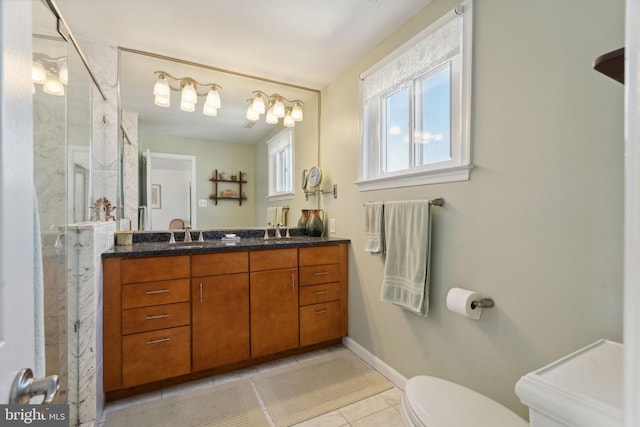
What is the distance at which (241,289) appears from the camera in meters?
1.94

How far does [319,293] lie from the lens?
2252 mm

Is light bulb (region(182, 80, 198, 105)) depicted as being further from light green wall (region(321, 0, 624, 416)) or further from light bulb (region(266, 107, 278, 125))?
light green wall (region(321, 0, 624, 416))

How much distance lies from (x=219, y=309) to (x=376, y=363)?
1194mm

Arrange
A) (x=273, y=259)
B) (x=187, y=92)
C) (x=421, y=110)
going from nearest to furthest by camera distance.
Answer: (x=421, y=110), (x=273, y=259), (x=187, y=92)

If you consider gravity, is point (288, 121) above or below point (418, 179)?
above

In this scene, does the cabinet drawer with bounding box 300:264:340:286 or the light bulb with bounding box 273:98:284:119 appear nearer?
the cabinet drawer with bounding box 300:264:340:286

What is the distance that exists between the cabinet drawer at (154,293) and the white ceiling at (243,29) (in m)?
1.24

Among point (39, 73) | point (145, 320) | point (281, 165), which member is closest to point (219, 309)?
point (145, 320)

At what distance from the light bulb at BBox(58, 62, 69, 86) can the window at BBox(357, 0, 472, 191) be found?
5.89 feet

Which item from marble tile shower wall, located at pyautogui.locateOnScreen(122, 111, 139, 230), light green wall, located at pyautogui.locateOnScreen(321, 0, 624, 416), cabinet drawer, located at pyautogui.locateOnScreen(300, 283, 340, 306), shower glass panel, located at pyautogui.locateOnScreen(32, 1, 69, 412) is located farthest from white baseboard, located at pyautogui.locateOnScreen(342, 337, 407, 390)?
marble tile shower wall, located at pyautogui.locateOnScreen(122, 111, 139, 230)

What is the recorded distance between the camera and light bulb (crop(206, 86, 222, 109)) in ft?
7.47

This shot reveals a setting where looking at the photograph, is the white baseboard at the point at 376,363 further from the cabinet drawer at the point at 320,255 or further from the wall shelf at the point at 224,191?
the wall shelf at the point at 224,191

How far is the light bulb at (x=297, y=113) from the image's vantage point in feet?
8.61

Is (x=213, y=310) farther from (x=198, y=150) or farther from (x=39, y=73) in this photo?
(x=39, y=73)
